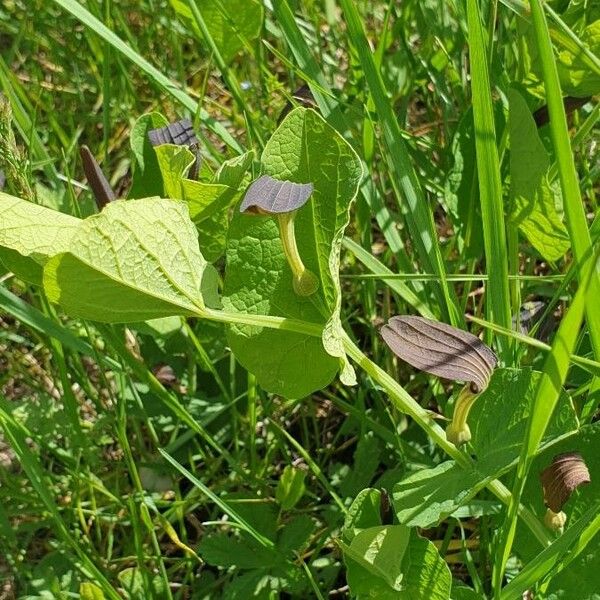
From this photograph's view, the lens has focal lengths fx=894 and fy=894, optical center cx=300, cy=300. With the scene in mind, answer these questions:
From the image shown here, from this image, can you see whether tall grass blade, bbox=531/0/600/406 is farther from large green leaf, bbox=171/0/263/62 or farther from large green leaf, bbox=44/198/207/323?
large green leaf, bbox=171/0/263/62

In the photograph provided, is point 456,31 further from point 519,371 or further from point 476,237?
point 519,371

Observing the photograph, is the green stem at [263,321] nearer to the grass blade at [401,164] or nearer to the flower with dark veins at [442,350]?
the flower with dark veins at [442,350]

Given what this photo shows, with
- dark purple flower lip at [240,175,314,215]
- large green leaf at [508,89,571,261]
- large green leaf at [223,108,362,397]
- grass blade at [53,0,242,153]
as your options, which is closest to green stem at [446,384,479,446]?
large green leaf at [223,108,362,397]

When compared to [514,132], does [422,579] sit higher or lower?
lower

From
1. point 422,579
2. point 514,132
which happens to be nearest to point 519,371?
point 422,579

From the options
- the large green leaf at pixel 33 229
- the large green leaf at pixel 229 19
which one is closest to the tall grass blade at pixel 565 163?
the large green leaf at pixel 33 229

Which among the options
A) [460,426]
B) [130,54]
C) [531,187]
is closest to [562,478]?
[460,426]

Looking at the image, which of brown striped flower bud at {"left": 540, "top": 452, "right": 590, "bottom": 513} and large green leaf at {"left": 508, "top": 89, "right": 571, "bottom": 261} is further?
large green leaf at {"left": 508, "top": 89, "right": 571, "bottom": 261}
